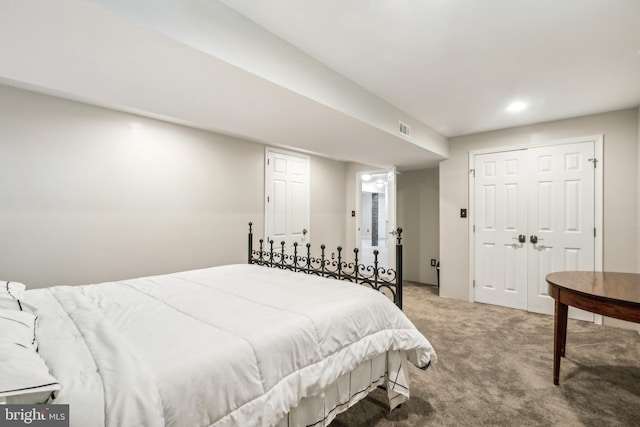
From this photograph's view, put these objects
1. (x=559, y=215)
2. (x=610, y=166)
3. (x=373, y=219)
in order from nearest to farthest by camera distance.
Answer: (x=610, y=166) → (x=559, y=215) → (x=373, y=219)

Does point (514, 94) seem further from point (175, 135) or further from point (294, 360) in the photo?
point (175, 135)

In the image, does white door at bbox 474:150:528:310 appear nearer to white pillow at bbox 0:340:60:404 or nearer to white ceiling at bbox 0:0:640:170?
white ceiling at bbox 0:0:640:170

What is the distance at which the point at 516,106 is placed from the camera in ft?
10.6

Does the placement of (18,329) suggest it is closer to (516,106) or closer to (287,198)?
(287,198)

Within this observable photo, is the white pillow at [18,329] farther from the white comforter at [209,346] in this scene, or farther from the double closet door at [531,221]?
the double closet door at [531,221]

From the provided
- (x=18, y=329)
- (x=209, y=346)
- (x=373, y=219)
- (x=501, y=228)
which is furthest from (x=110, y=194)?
(x=373, y=219)

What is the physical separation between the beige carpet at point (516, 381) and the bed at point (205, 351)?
0.28 meters

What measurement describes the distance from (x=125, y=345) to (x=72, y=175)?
2441mm

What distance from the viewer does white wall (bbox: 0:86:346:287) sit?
255cm

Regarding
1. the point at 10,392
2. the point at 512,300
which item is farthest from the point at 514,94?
the point at 10,392

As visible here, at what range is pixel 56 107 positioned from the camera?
2736 mm

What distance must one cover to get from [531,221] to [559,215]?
0.96 feet

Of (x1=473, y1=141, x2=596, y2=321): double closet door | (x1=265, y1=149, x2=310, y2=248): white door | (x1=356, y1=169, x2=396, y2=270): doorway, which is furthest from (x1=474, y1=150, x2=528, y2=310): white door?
(x1=356, y1=169, x2=396, y2=270): doorway

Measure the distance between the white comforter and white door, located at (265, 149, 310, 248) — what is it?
2.44 metres
